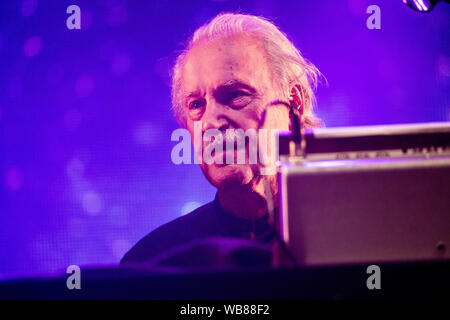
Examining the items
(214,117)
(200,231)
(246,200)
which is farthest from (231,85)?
(200,231)

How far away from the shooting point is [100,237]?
1512mm

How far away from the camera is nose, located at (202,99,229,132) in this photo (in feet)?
5.18

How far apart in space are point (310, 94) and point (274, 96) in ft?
0.51

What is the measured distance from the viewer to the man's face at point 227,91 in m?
1.59

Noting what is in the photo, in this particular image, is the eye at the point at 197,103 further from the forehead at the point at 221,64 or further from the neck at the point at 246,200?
the neck at the point at 246,200

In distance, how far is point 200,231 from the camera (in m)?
1.53

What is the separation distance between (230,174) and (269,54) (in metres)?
0.55

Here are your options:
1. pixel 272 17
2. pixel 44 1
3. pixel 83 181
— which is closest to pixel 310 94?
pixel 272 17

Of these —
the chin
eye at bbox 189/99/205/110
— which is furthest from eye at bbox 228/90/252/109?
the chin

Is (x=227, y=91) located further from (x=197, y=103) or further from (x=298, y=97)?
(x=298, y=97)

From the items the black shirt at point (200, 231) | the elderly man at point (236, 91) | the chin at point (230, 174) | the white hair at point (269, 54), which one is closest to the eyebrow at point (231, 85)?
the elderly man at point (236, 91)

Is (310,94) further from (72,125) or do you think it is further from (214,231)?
(72,125)

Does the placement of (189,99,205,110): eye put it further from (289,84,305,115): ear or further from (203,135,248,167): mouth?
(289,84,305,115): ear

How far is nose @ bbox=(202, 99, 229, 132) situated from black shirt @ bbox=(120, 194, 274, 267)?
0.99ft
